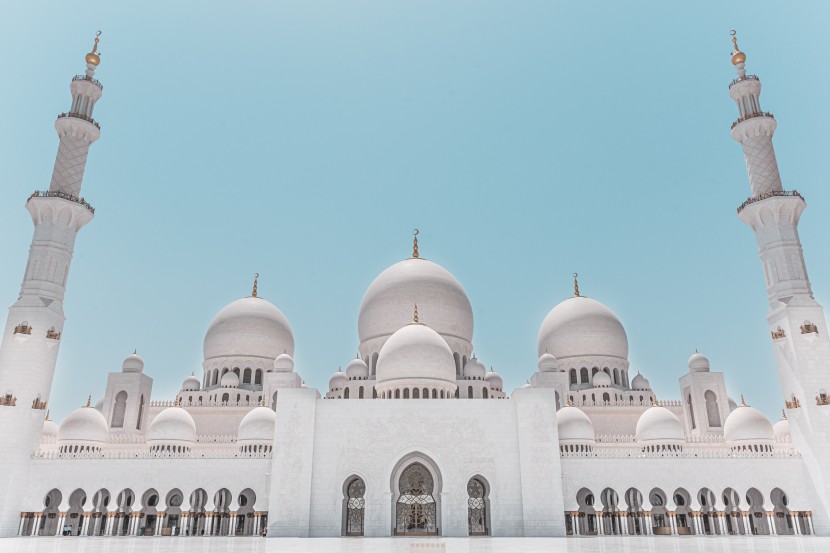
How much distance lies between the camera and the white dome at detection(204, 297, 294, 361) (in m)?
30.3

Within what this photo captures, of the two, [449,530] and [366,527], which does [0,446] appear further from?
[449,530]

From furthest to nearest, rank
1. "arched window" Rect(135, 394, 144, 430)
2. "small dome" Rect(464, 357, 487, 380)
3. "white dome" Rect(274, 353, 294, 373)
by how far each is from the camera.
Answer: "white dome" Rect(274, 353, 294, 373), "arched window" Rect(135, 394, 144, 430), "small dome" Rect(464, 357, 487, 380)

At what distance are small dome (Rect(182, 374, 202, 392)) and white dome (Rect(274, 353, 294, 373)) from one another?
4484 millimetres

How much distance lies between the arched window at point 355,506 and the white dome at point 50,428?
587 inches

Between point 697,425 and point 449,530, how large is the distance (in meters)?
14.9

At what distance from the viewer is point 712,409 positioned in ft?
91.6

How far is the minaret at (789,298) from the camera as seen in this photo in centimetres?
1991

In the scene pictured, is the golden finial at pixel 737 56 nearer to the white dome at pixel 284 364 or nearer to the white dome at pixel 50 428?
the white dome at pixel 284 364

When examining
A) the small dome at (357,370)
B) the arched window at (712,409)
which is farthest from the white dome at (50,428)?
the arched window at (712,409)

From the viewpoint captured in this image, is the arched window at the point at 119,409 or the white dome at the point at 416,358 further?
the arched window at the point at 119,409

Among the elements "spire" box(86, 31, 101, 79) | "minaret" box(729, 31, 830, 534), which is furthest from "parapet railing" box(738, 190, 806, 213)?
"spire" box(86, 31, 101, 79)

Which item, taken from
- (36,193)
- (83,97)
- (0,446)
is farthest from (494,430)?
(83,97)

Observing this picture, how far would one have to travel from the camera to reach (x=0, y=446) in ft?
63.6

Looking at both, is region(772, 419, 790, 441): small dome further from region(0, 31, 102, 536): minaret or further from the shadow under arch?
region(0, 31, 102, 536): minaret
